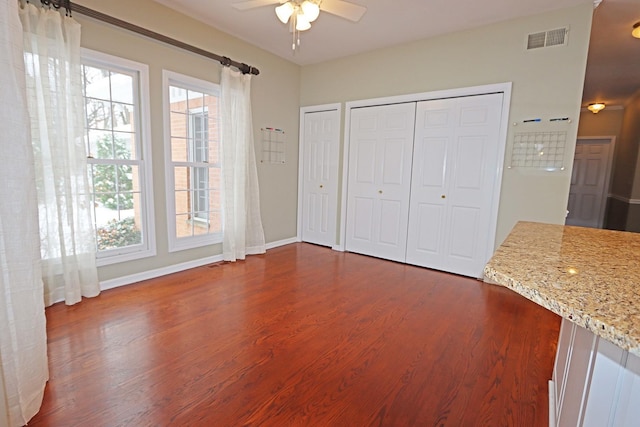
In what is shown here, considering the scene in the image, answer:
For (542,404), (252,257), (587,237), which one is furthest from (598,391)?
(252,257)

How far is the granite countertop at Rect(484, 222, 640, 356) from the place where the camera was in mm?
617

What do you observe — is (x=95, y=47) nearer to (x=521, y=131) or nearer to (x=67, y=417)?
(x=67, y=417)

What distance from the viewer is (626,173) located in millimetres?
5711

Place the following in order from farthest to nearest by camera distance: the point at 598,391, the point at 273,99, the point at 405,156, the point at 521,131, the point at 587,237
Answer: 1. the point at 273,99
2. the point at 405,156
3. the point at 521,131
4. the point at 587,237
5. the point at 598,391

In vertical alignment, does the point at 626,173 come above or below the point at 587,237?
above

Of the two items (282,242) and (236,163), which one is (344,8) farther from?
(282,242)

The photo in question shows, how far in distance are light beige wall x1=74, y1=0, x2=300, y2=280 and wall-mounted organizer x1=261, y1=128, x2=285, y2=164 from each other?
0.30 feet

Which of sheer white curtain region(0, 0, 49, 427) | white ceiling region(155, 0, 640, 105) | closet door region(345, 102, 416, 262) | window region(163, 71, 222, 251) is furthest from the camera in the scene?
closet door region(345, 102, 416, 262)

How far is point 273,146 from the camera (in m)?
4.57

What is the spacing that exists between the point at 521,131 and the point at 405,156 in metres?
1.27

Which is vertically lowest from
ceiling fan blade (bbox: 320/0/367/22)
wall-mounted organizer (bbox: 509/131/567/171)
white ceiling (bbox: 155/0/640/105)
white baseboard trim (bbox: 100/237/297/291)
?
white baseboard trim (bbox: 100/237/297/291)

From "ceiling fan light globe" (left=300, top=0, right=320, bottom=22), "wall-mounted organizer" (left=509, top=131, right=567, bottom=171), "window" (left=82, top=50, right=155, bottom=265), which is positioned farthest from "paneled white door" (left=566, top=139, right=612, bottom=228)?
"window" (left=82, top=50, right=155, bottom=265)

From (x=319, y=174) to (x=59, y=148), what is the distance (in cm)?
317

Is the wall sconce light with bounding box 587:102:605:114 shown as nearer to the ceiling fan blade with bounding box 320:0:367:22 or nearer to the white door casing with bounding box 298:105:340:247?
the white door casing with bounding box 298:105:340:247
